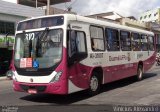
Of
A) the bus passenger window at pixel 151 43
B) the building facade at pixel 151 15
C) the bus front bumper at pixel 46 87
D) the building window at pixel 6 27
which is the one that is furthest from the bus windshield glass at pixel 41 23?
the building facade at pixel 151 15

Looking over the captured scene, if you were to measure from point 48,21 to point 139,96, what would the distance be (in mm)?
A: 4111

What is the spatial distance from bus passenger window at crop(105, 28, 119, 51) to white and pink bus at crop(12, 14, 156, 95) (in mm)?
79

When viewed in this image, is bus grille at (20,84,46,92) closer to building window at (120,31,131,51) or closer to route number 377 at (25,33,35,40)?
route number 377 at (25,33,35,40)

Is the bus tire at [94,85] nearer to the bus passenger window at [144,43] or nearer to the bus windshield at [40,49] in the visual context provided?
the bus windshield at [40,49]

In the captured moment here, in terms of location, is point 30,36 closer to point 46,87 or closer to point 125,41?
point 46,87

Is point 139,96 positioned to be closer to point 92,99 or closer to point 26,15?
point 92,99

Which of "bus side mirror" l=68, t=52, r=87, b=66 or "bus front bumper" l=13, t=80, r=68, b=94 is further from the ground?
"bus side mirror" l=68, t=52, r=87, b=66

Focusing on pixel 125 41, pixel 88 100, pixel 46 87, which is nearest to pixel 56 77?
pixel 46 87

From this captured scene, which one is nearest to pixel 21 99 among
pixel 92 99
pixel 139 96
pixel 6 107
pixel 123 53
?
pixel 6 107

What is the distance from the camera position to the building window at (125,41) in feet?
52.0

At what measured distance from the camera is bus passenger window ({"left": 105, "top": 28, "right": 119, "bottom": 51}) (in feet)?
46.6

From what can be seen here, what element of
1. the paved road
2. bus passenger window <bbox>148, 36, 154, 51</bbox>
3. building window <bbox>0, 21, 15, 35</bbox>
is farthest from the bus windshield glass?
building window <bbox>0, 21, 15, 35</bbox>

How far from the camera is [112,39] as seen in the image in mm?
14641

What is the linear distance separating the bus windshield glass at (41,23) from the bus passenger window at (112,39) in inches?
125
